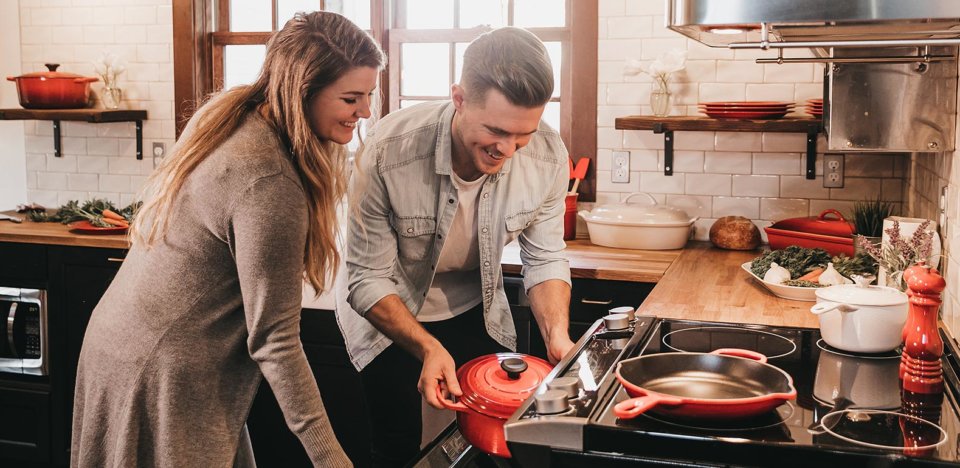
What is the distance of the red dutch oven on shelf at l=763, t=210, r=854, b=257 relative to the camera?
325 cm

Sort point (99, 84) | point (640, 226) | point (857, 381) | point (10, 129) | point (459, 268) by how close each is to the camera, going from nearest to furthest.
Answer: point (857, 381)
point (459, 268)
point (640, 226)
point (99, 84)
point (10, 129)

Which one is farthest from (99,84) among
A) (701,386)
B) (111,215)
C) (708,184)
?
(701,386)

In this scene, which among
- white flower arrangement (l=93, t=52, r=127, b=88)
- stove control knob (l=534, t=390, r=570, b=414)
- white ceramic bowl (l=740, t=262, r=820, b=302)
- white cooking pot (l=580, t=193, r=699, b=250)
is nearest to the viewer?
stove control knob (l=534, t=390, r=570, b=414)

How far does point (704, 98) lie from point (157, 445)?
2.76 metres

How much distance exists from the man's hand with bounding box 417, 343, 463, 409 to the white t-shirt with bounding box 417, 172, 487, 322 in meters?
0.48

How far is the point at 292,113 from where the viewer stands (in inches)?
71.8

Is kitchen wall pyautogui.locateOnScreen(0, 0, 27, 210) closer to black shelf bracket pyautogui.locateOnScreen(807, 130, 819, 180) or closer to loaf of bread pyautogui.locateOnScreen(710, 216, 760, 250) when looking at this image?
loaf of bread pyautogui.locateOnScreen(710, 216, 760, 250)

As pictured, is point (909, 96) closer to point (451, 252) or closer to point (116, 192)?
point (451, 252)

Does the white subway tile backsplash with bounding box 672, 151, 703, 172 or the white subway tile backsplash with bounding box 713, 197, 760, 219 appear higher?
the white subway tile backsplash with bounding box 672, 151, 703, 172

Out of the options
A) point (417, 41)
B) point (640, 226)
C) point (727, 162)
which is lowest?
point (640, 226)

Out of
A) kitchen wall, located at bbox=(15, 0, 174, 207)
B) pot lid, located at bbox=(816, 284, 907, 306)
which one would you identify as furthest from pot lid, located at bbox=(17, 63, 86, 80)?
pot lid, located at bbox=(816, 284, 907, 306)

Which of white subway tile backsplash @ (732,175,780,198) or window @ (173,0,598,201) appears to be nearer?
white subway tile backsplash @ (732,175,780,198)

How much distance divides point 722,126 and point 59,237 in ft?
9.13

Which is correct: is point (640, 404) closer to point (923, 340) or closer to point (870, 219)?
point (923, 340)
